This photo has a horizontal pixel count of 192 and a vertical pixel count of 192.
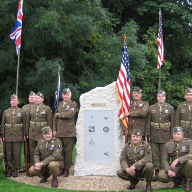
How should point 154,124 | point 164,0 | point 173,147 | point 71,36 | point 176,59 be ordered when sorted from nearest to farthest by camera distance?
point 173,147, point 154,124, point 71,36, point 164,0, point 176,59

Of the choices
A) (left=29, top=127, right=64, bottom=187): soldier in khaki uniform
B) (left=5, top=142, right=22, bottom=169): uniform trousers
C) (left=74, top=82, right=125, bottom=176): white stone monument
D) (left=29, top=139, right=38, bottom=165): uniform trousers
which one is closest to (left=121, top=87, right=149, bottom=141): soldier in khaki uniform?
(left=74, top=82, right=125, bottom=176): white stone monument

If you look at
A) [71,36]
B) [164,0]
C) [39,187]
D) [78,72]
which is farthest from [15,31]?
[164,0]

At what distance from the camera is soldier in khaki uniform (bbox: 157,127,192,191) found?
582 centimetres

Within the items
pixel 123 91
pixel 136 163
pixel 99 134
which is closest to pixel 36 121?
pixel 99 134

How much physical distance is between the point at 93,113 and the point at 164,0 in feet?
28.1

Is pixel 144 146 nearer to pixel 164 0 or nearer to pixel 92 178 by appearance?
pixel 92 178

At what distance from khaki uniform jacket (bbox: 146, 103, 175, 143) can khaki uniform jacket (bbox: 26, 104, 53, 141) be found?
2068mm

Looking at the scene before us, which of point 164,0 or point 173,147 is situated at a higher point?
A: point 164,0

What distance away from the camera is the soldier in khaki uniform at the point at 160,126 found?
22.4 feet

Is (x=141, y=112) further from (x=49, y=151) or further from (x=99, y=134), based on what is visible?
(x=49, y=151)

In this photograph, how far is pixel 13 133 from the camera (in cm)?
721

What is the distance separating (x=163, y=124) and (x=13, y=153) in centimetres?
309

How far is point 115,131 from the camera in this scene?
7.16 meters

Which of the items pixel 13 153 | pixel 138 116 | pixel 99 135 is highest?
pixel 138 116
